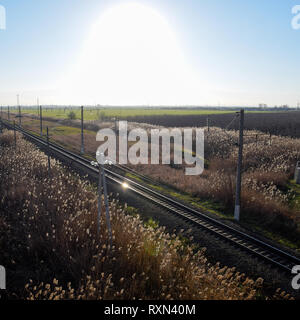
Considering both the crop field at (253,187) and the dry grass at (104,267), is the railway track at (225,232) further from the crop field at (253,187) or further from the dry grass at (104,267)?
the dry grass at (104,267)

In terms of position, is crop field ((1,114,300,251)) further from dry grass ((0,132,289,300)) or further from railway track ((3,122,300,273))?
dry grass ((0,132,289,300))

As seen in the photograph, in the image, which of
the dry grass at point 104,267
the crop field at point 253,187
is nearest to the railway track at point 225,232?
the crop field at point 253,187

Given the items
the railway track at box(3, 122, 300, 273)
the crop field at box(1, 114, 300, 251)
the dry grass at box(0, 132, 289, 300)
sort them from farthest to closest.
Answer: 1. the crop field at box(1, 114, 300, 251)
2. the railway track at box(3, 122, 300, 273)
3. the dry grass at box(0, 132, 289, 300)

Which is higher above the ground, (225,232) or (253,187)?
(253,187)

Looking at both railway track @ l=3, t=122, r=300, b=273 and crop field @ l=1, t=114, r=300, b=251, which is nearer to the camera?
railway track @ l=3, t=122, r=300, b=273

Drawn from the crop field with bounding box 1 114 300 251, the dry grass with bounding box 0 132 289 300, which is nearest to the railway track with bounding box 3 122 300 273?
the crop field with bounding box 1 114 300 251

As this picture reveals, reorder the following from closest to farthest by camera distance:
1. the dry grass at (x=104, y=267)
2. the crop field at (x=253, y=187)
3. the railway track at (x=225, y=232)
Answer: the dry grass at (x=104, y=267) < the railway track at (x=225, y=232) < the crop field at (x=253, y=187)

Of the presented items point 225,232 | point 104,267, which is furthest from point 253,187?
point 104,267

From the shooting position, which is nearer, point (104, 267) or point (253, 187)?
point (104, 267)

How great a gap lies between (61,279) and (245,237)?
23.7ft

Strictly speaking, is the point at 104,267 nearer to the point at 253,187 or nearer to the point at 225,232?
the point at 225,232

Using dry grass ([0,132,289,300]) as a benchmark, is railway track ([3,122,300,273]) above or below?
below

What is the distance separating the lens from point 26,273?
6980mm
